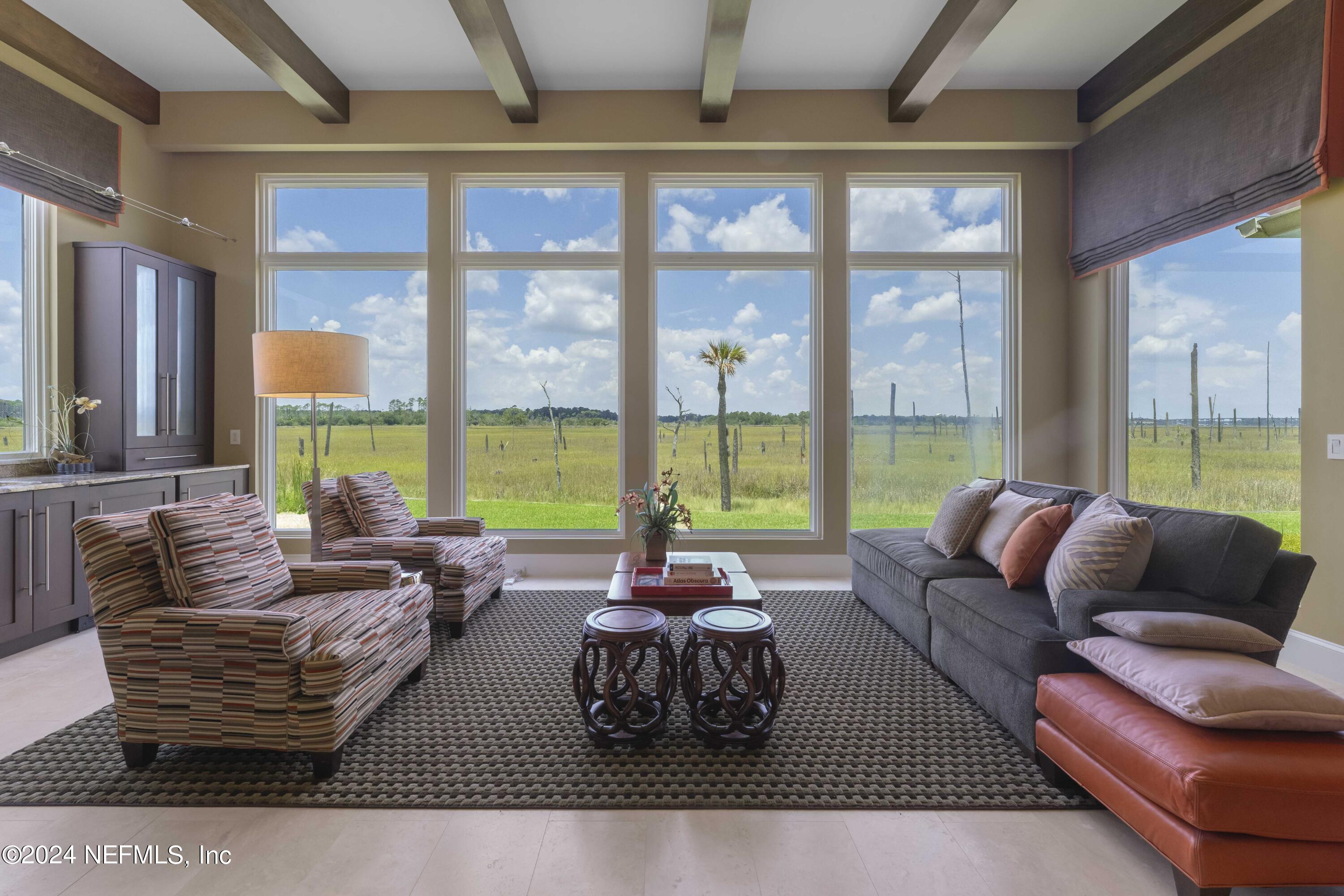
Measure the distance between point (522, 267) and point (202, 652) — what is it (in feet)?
11.3

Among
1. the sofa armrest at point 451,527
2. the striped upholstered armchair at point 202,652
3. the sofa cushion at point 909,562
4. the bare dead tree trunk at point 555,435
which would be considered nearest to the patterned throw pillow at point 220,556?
the striped upholstered armchair at point 202,652

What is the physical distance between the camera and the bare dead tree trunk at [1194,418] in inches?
139

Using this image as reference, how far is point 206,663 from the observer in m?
1.87

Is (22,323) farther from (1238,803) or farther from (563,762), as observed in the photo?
(1238,803)

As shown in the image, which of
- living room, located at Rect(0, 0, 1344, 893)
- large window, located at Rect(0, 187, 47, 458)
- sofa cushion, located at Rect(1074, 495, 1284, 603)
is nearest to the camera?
living room, located at Rect(0, 0, 1344, 893)

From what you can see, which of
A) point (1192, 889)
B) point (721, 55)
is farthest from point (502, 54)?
point (1192, 889)

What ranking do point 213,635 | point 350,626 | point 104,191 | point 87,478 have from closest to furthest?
point 213,635, point 350,626, point 87,478, point 104,191

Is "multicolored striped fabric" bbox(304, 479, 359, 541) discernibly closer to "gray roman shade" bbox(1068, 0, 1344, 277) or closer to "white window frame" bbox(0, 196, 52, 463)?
"white window frame" bbox(0, 196, 52, 463)

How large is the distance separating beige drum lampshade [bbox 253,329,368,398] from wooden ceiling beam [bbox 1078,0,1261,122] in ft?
16.3

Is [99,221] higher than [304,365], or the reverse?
[99,221]

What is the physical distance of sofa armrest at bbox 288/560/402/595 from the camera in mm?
2484

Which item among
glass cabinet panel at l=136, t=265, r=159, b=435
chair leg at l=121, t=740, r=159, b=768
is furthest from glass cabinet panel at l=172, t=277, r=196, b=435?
chair leg at l=121, t=740, r=159, b=768

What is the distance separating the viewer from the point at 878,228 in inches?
180

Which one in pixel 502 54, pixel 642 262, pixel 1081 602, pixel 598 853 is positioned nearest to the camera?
pixel 598 853
